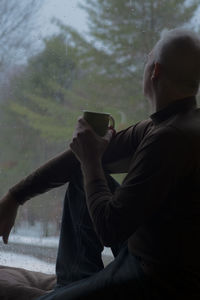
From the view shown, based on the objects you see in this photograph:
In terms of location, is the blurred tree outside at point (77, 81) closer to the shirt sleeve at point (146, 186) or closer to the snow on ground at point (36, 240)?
the snow on ground at point (36, 240)

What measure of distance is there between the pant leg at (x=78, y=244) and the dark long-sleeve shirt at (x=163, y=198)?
0.84ft

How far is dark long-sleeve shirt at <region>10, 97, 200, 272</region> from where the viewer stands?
0.79 m

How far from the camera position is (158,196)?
795 millimetres

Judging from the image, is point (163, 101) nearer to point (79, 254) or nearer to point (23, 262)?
point (79, 254)

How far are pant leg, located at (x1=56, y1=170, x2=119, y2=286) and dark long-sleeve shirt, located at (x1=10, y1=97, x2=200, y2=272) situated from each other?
26 cm

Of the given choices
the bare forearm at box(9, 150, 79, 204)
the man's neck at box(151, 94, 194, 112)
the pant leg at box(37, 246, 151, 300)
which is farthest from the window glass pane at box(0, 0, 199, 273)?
the pant leg at box(37, 246, 151, 300)

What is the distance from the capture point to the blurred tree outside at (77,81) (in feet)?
5.42

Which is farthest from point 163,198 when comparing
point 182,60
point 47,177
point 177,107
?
point 47,177

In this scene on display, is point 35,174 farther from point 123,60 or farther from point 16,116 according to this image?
point 123,60

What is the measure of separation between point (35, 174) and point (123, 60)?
75 cm

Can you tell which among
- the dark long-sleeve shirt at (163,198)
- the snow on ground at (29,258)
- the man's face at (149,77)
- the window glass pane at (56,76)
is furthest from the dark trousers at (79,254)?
the snow on ground at (29,258)

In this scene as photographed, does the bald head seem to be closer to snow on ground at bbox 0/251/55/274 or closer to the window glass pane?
the window glass pane

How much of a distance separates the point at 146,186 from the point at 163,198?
0.05 metres

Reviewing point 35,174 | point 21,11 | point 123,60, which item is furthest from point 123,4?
point 35,174
